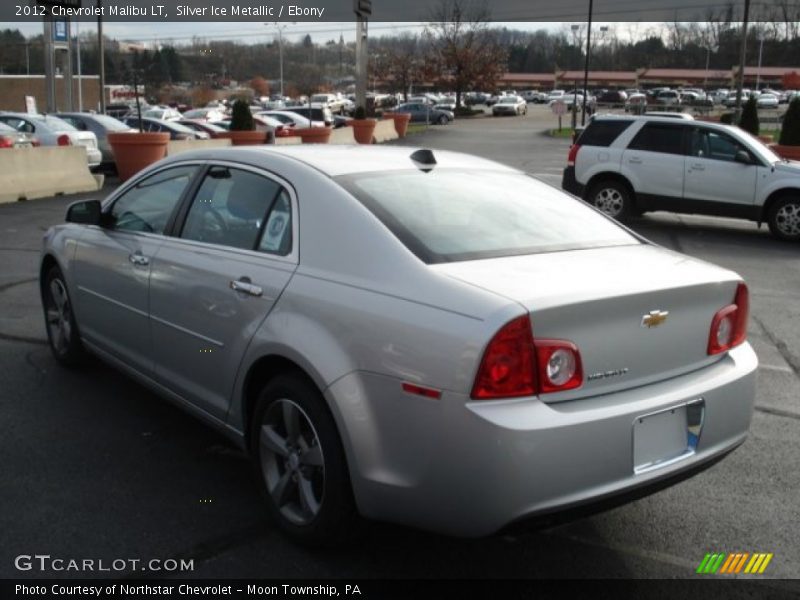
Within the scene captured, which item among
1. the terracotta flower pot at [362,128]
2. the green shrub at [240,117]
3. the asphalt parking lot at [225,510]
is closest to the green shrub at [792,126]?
the green shrub at [240,117]

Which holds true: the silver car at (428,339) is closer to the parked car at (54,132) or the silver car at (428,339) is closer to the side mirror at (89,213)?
the side mirror at (89,213)

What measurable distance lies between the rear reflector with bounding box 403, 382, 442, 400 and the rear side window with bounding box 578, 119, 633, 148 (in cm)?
1197

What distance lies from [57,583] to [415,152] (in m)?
2.56

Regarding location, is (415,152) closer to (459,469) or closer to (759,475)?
(459,469)

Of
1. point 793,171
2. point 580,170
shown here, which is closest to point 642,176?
point 580,170

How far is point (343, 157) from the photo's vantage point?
411cm

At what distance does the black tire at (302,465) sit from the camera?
3.18m

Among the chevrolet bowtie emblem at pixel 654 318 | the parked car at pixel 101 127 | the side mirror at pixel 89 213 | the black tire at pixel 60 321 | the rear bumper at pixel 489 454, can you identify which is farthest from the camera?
the parked car at pixel 101 127

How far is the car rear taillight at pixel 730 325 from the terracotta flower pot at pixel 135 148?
17.0 m

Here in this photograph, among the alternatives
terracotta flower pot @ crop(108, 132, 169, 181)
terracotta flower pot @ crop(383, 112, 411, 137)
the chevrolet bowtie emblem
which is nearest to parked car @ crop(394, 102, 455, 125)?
terracotta flower pot @ crop(383, 112, 411, 137)

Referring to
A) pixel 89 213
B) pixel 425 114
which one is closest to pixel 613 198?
pixel 89 213

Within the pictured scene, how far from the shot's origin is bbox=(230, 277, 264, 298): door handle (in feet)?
11.7

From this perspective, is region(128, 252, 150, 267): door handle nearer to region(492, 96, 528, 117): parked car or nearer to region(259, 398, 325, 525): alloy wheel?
region(259, 398, 325, 525): alloy wheel

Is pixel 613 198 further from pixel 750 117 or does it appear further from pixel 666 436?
pixel 750 117
